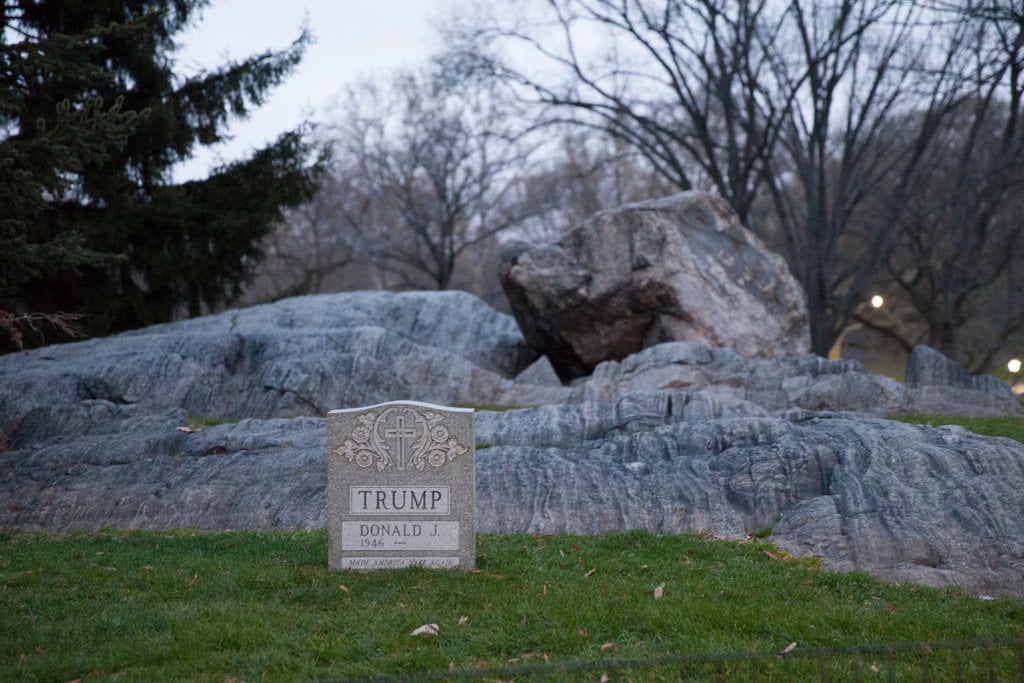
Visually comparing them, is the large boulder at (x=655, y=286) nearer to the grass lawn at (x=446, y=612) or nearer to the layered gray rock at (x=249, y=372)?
the layered gray rock at (x=249, y=372)

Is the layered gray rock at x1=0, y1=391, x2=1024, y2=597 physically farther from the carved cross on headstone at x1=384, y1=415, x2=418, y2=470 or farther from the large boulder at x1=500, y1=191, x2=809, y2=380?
the large boulder at x1=500, y1=191, x2=809, y2=380

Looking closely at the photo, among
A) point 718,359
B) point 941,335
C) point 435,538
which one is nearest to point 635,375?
point 718,359

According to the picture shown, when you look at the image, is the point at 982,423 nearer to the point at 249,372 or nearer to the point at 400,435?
the point at 400,435

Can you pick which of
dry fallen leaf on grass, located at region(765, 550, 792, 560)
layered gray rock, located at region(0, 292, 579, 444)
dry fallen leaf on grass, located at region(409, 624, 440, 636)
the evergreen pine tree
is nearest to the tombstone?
dry fallen leaf on grass, located at region(409, 624, 440, 636)

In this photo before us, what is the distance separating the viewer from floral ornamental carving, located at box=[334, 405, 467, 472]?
662 centimetres

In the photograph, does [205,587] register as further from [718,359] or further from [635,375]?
[718,359]

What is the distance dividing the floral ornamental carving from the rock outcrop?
4.94 ft

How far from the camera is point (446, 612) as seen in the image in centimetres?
554

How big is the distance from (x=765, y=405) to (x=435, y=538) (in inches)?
290

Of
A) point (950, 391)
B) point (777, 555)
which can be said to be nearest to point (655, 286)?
point (950, 391)

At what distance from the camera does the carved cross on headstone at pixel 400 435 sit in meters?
6.62

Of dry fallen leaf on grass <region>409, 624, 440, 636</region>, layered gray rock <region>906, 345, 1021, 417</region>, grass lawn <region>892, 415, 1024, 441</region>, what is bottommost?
dry fallen leaf on grass <region>409, 624, 440, 636</region>

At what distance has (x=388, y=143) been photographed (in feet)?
110

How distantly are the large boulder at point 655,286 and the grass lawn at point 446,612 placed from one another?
9.11 meters
